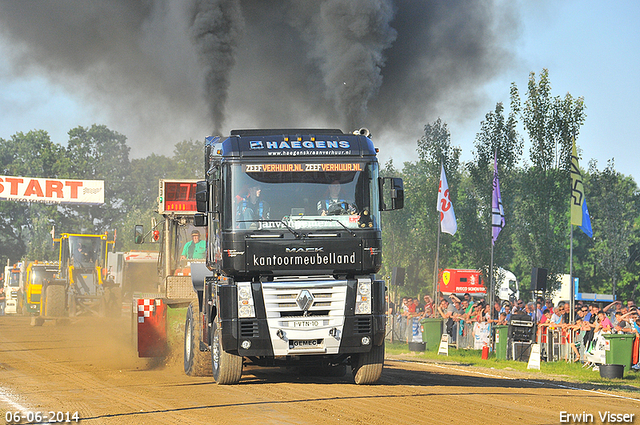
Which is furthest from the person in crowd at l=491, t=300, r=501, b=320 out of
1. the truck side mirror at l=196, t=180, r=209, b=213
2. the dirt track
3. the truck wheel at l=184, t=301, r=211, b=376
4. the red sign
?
the red sign

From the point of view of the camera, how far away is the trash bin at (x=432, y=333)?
22.5m

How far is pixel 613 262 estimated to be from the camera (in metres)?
55.8

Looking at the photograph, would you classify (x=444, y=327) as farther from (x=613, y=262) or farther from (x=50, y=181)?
(x=613, y=262)

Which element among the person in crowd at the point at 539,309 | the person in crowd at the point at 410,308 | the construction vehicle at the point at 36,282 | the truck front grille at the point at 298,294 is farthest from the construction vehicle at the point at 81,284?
the truck front grille at the point at 298,294

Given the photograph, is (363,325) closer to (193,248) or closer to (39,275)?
(193,248)

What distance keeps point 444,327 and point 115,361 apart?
10662mm

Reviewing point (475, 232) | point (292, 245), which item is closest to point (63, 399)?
point (292, 245)

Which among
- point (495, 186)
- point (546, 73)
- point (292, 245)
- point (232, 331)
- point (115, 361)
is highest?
point (546, 73)

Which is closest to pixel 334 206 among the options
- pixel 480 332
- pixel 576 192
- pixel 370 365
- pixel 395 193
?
pixel 395 193

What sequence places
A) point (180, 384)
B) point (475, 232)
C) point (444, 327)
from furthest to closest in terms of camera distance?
point (475, 232), point (444, 327), point (180, 384)

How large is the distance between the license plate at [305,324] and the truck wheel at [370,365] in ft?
3.68

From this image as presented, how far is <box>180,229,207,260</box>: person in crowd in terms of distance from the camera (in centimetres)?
1656

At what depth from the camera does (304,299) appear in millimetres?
10484

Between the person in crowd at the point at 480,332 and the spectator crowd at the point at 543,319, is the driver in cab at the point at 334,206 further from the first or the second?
the person in crowd at the point at 480,332
